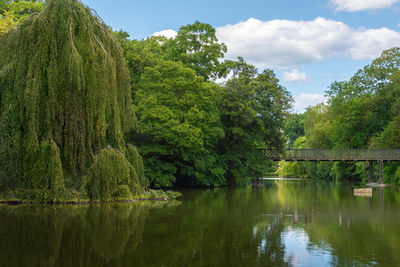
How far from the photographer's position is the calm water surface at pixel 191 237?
10031 mm

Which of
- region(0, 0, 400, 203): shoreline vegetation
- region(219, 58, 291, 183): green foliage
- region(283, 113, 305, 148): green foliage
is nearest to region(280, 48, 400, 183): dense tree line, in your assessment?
region(0, 0, 400, 203): shoreline vegetation

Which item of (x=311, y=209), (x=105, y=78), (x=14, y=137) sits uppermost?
(x=105, y=78)

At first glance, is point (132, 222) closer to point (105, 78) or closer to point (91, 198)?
point (91, 198)

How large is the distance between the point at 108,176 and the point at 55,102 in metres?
3.99

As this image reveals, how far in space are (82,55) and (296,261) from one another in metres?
14.5

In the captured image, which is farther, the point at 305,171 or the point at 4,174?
the point at 305,171

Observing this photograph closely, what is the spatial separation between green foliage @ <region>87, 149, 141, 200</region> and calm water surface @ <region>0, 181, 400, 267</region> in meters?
0.79

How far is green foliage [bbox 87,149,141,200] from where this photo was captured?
20.4 meters

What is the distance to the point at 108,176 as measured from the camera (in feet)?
67.4

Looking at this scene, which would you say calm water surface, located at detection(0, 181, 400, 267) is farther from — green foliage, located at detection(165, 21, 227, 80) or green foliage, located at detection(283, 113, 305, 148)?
green foliage, located at detection(283, 113, 305, 148)

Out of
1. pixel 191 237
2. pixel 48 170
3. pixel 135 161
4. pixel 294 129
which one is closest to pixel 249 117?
pixel 135 161

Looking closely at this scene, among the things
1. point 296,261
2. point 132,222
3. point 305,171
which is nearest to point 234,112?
point 132,222

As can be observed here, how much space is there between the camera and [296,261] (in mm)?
10000

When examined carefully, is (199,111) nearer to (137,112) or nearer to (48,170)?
(137,112)
